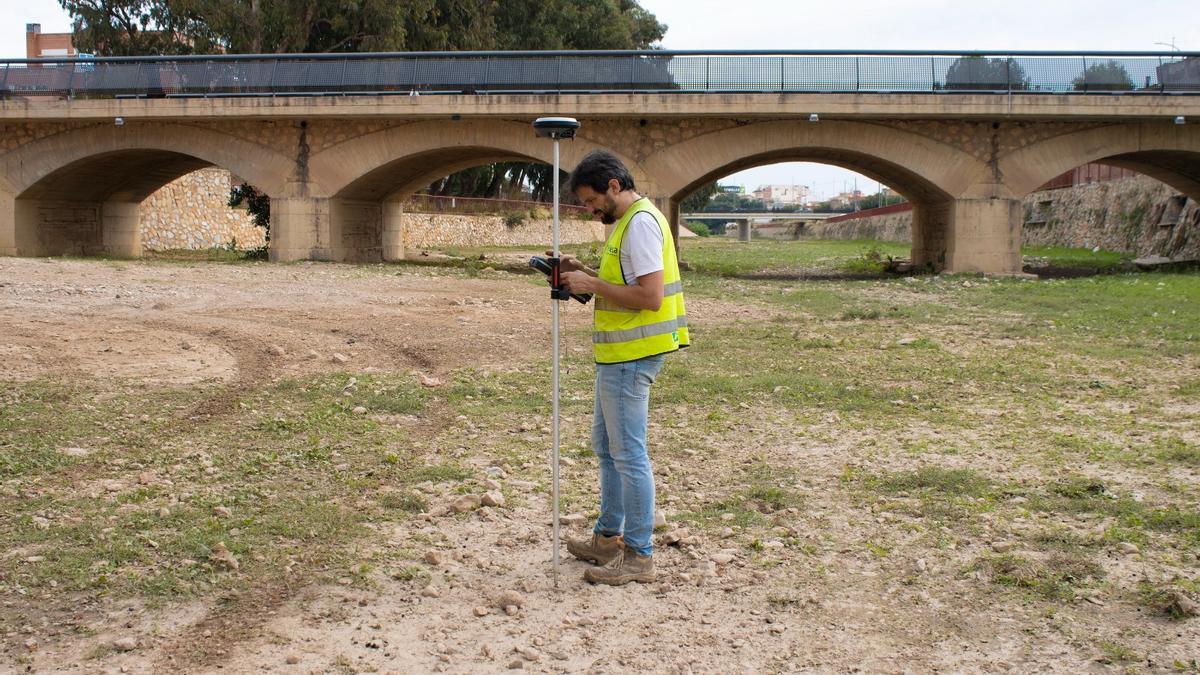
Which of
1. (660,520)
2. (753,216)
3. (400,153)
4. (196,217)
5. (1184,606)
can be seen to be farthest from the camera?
(753,216)

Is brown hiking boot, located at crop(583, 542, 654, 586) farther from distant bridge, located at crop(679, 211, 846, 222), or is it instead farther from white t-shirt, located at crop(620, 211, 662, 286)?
distant bridge, located at crop(679, 211, 846, 222)

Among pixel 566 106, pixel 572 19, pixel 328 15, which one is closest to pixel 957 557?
pixel 566 106

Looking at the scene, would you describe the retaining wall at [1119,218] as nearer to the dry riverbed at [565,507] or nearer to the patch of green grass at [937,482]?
the dry riverbed at [565,507]

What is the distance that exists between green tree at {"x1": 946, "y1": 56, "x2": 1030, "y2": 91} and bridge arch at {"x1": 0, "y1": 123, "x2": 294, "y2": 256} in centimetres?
1407

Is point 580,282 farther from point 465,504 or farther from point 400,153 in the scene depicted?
point 400,153

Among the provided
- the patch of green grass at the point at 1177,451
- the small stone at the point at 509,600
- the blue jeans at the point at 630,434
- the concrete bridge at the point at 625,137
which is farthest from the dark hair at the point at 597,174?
the concrete bridge at the point at 625,137

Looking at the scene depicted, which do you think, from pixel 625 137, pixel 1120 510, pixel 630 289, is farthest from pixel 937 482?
pixel 625 137

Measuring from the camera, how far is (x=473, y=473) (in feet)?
20.8

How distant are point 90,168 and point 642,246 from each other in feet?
80.8

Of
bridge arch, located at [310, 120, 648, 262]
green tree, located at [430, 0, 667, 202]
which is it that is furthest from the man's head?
green tree, located at [430, 0, 667, 202]

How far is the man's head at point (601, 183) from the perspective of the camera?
446 cm

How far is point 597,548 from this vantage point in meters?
4.81

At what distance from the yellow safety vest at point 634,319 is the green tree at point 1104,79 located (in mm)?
20394

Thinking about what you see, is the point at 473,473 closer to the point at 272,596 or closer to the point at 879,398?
the point at 272,596
